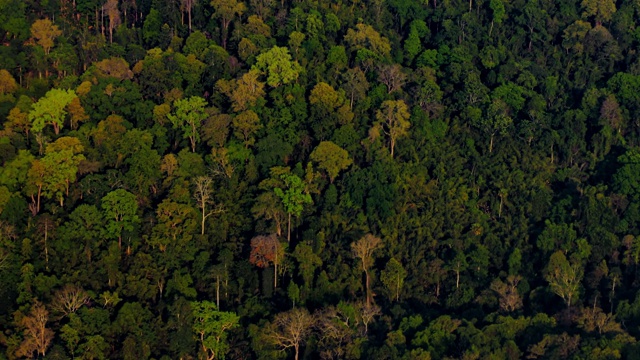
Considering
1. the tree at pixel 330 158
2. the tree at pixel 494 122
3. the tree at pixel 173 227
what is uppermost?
the tree at pixel 494 122

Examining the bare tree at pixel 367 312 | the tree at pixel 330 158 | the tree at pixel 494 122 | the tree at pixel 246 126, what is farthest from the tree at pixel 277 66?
the bare tree at pixel 367 312

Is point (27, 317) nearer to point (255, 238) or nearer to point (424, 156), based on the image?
point (255, 238)

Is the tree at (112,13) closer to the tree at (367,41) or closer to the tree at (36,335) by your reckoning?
the tree at (367,41)

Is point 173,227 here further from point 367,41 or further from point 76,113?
point 367,41

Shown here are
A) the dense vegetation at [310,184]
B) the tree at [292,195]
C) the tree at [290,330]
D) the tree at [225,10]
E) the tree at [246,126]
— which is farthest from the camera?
the tree at [225,10]

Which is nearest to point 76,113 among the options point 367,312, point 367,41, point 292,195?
point 292,195

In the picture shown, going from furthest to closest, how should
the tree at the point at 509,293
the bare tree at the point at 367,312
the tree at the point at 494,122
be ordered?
the tree at the point at 494,122 → the tree at the point at 509,293 → the bare tree at the point at 367,312

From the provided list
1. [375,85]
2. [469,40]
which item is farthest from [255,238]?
[469,40]
